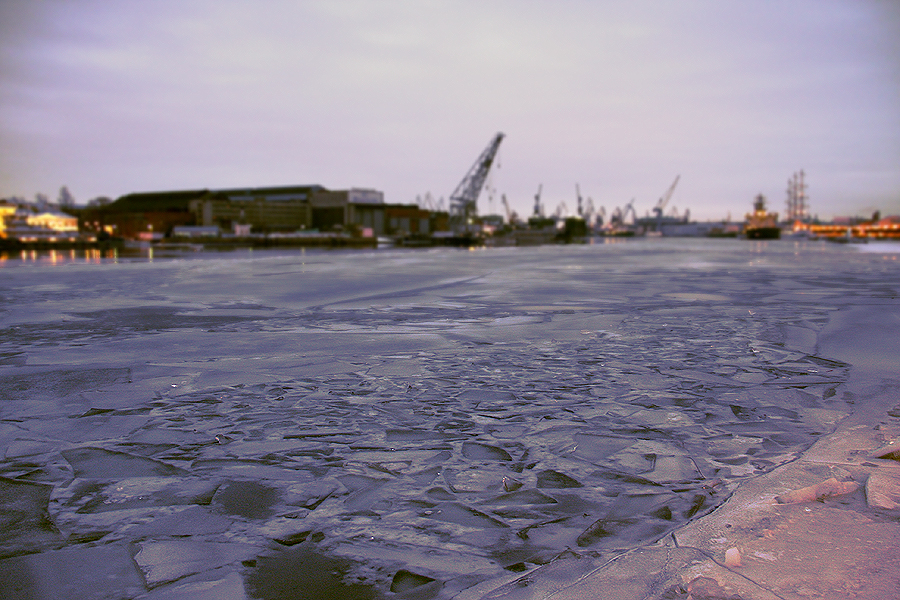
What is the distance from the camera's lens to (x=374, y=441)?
4.80m

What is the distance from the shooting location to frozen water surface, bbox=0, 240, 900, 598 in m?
3.17

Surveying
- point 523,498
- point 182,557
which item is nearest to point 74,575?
point 182,557

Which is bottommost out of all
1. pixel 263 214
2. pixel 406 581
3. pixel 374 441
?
pixel 406 581

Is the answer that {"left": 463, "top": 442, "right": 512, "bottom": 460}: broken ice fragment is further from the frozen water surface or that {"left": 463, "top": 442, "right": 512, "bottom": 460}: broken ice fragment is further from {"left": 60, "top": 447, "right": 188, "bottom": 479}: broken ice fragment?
{"left": 60, "top": 447, "right": 188, "bottom": 479}: broken ice fragment

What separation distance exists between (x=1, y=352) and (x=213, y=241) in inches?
4201

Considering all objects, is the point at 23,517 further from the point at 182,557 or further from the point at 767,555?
the point at 767,555

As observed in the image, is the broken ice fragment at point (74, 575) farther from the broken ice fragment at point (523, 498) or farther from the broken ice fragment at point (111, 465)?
the broken ice fragment at point (523, 498)

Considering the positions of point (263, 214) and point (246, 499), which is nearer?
point (246, 499)

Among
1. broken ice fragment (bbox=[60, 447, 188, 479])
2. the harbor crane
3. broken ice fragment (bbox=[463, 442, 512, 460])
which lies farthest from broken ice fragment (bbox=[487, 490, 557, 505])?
the harbor crane

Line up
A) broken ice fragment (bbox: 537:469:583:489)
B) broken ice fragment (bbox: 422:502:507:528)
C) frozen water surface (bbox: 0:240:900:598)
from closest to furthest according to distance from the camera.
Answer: frozen water surface (bbox: 0:240:900:598) < broken ice fragment (bbox: 422:502:507:528) < broken ice fragment (bbox: 537:469:583:489)

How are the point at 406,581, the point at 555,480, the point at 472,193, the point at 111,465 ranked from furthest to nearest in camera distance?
1. the point at 472,193
2. the point at 111,465
3. the point at 555,480
4. the point at 406,581

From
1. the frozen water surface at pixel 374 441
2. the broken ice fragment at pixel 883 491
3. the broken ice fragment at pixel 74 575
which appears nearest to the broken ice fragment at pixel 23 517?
the frozen water surface at pixel 374 441

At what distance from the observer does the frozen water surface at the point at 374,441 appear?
3.17m

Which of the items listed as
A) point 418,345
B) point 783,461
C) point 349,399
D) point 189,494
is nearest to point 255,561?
point 189,494
